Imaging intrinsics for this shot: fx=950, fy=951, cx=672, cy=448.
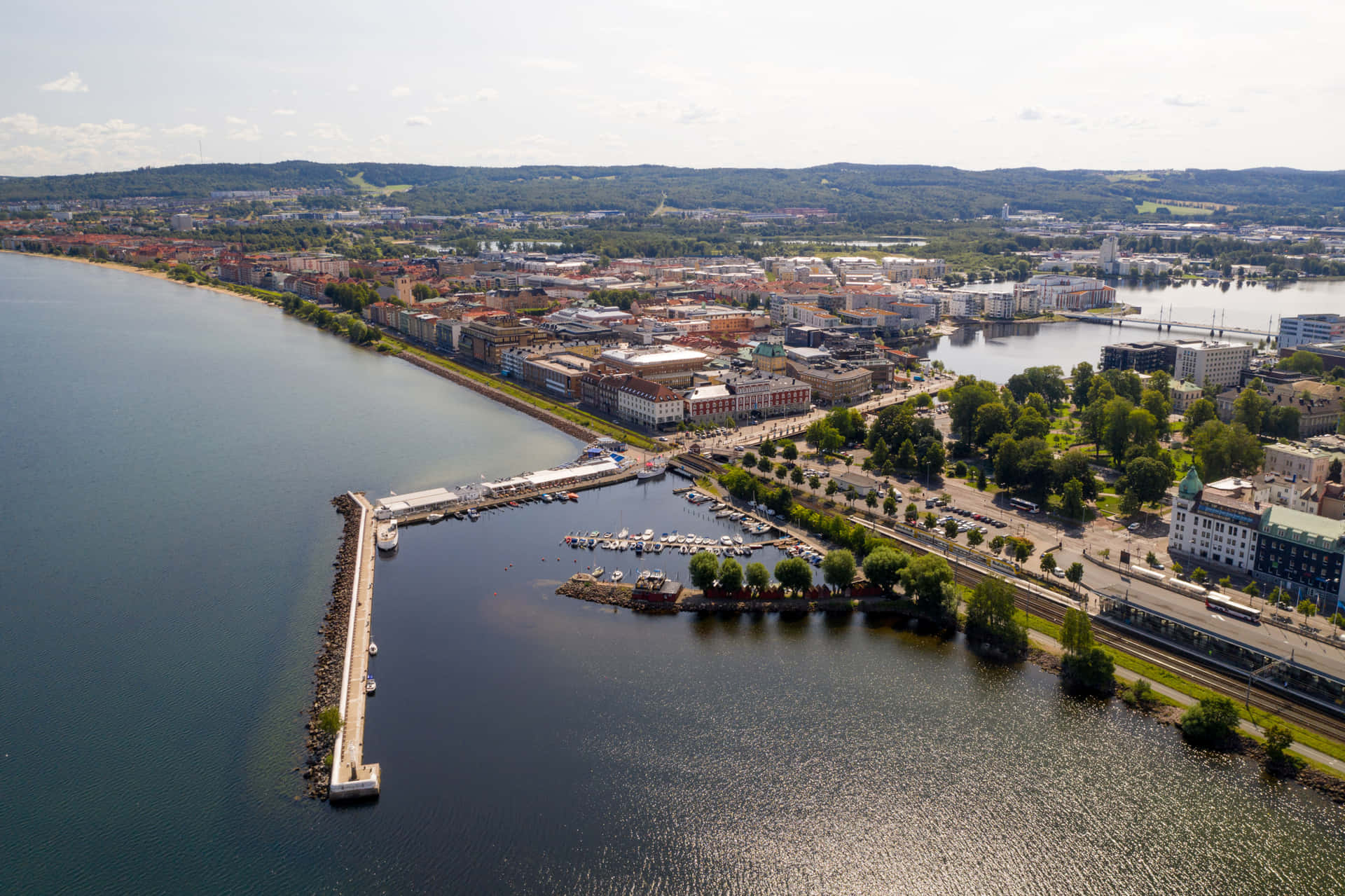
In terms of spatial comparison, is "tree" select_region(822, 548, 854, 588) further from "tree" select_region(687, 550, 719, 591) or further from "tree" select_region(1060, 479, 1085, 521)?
"tree" select_region(1060, 479, 1085, 521)

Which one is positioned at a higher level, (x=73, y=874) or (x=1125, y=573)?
(x=1125, y=573)

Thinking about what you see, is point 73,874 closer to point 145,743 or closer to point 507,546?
point 145,743

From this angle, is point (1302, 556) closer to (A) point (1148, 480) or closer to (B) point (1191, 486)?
(B) point (1191, 486)

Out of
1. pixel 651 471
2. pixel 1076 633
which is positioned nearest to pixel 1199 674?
pixel 1076 633

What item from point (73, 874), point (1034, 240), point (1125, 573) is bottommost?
point (73, 874)

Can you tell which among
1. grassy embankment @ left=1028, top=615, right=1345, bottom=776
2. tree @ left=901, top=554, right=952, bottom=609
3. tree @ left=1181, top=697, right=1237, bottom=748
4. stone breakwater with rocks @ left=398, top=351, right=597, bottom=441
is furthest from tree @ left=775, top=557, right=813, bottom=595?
stone breakwater with rocks @ left=398, top=351, right=597, bottom=441

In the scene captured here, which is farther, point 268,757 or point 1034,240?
point 1034,240

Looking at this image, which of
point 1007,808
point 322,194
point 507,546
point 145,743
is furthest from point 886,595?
point 322,194

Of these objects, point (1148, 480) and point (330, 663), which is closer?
point (330, 663)
